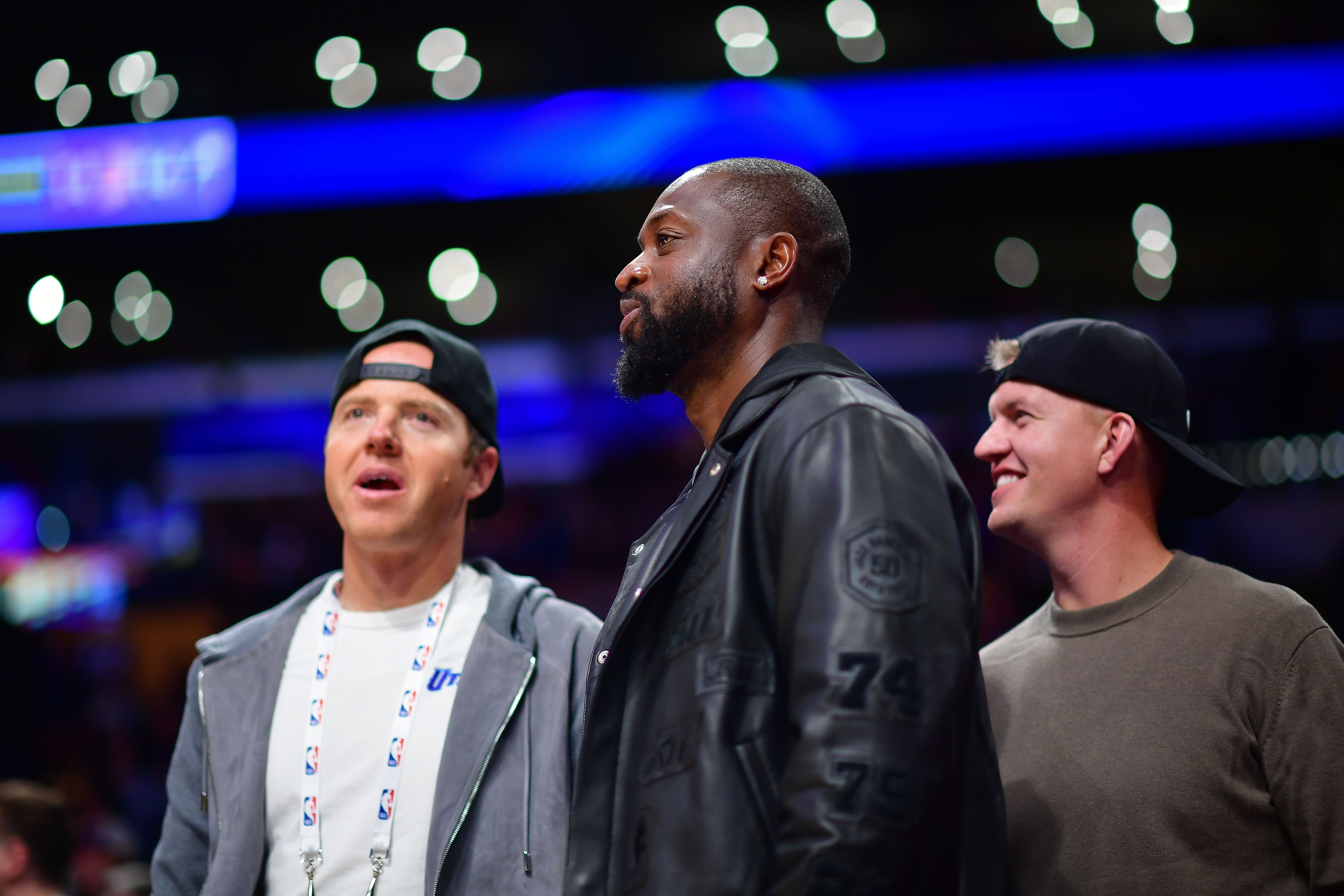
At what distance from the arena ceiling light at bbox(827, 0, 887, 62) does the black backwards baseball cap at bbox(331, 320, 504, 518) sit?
17.0 feet

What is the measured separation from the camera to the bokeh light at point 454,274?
27.2 ft

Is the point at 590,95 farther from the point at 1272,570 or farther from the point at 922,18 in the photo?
the point at 1272,570

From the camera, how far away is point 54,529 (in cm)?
838

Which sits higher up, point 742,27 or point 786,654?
point 742,27

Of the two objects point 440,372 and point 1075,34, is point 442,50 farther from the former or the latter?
point 440,372

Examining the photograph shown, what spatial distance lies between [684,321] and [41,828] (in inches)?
127

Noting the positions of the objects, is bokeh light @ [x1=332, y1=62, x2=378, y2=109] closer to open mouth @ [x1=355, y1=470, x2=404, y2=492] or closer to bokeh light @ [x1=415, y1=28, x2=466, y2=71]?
bokeh light @ [x1=415, y1=28, x2=466, y2=71]

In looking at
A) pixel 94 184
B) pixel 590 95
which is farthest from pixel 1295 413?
pixel 94 184

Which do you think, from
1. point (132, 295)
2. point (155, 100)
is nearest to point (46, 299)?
point (132, 295)

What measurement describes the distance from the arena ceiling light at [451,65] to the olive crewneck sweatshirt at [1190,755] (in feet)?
20.9

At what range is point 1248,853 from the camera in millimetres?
1937

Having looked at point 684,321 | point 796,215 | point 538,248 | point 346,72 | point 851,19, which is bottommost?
point 684,321

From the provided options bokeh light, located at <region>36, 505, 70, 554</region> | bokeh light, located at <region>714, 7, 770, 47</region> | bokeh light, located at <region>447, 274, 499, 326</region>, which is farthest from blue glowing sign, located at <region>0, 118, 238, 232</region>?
bokeh light, located at <region>714, 7, 770, 47</region>

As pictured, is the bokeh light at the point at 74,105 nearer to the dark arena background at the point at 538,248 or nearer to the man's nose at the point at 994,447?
the dark arena background at the point at 538,248
